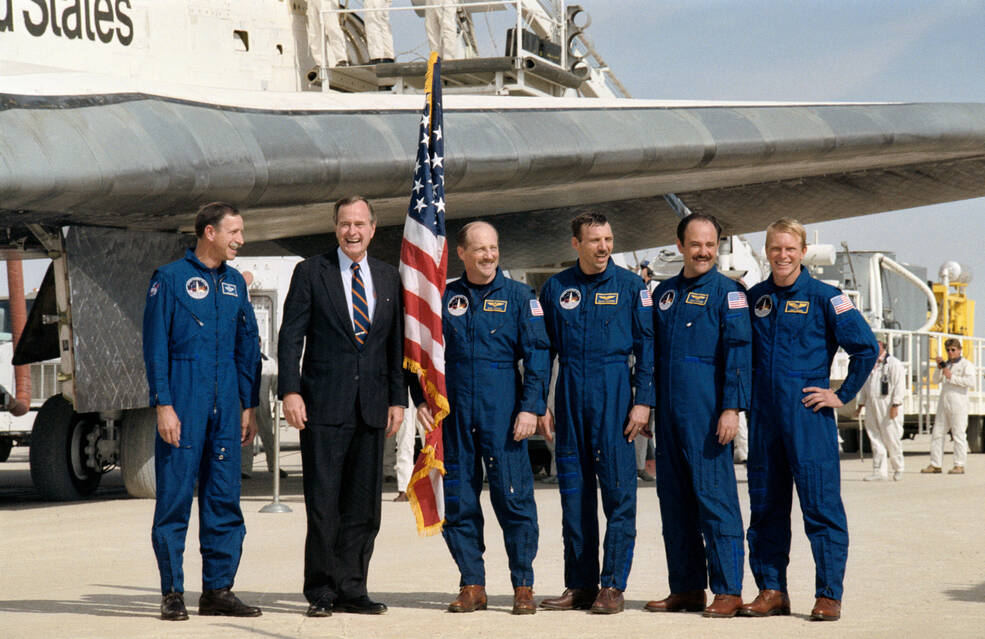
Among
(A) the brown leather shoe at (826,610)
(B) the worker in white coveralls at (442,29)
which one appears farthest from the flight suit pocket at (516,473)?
(B) the worker in white coveralls at (442,29)

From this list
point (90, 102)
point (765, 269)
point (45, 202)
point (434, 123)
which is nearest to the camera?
point (434, 123)

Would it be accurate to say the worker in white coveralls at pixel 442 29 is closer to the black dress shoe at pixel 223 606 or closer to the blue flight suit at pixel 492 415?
the blue flight suit at pixel 492 415

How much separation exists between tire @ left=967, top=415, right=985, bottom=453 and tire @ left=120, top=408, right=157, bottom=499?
15580 mm

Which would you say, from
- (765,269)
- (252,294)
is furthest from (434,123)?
(765,269)

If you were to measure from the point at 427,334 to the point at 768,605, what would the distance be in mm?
1949

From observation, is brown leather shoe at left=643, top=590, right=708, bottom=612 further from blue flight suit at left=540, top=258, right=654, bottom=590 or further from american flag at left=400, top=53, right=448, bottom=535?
american flag at left=400, top=53, right=448, bottom=535

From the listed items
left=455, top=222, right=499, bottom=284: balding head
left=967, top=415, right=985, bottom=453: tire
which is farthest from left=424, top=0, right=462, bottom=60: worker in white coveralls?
left=967, top=415, right=985, bottom=453: tire

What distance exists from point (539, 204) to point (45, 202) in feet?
19.9

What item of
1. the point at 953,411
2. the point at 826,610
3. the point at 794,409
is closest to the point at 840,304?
the point at 794,409

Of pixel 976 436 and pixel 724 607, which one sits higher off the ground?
pixel 724 607

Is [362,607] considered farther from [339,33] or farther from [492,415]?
[339,33]

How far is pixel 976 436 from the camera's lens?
2095cm

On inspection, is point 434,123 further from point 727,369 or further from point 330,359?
point 727,369

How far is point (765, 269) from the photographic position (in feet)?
75.3
